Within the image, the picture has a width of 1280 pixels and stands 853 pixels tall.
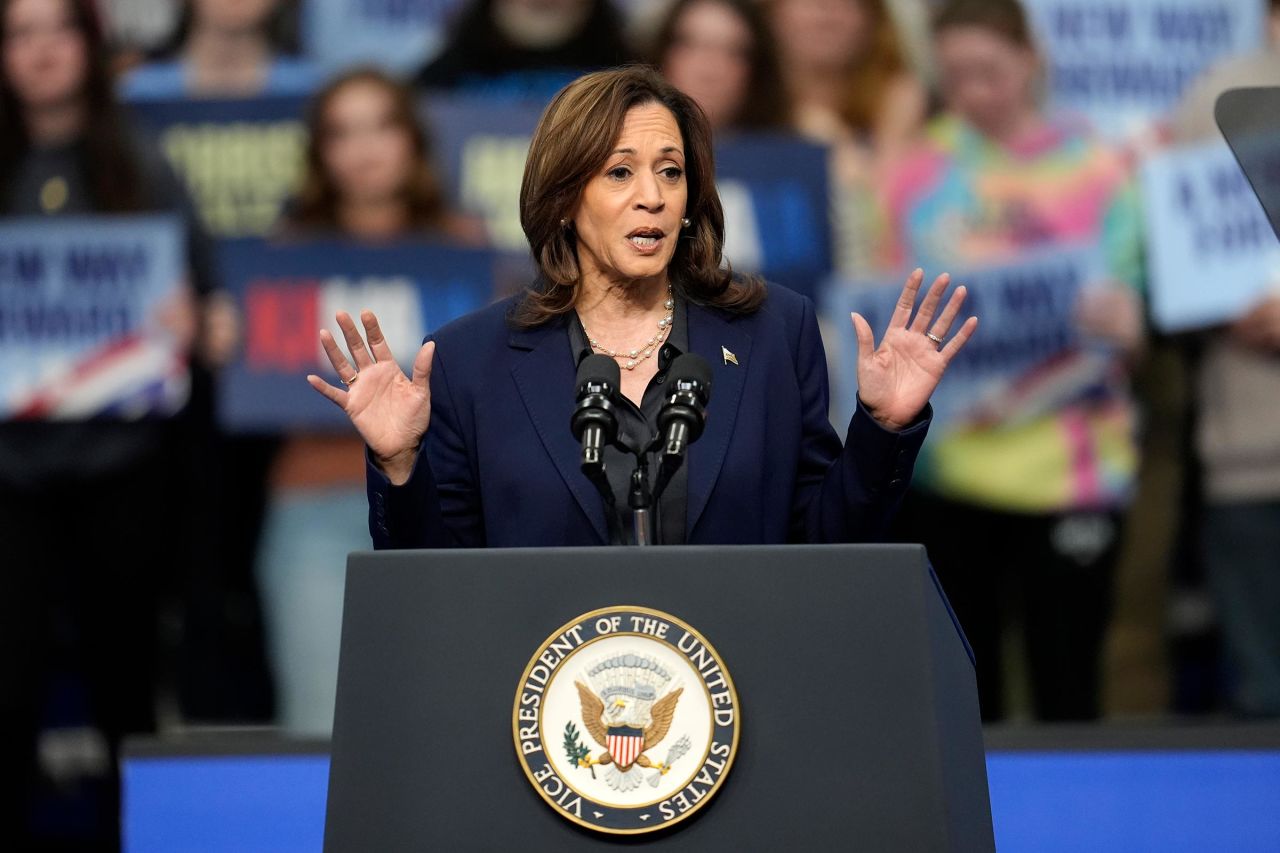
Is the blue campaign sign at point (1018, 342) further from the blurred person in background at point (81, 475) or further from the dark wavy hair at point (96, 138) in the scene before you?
the dark wavy hair at point (96, 138)

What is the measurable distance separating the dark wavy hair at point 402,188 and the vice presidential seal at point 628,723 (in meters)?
2.95

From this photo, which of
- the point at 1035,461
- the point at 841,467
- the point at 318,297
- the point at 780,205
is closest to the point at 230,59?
the point at 318,297

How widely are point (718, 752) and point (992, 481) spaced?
2.80 metres

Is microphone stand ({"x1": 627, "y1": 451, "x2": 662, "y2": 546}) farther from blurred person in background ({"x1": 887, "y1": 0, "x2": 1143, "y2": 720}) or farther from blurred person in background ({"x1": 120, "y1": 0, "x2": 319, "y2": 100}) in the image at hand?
blurred person in background ({"x1": 120, "y1": 0, "x2": 319, "y2": 100})

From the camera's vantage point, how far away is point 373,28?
5176 mm

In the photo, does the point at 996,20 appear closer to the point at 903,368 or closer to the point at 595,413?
the point at 903,368

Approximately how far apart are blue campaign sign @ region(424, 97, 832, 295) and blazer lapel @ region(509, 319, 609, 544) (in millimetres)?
2291

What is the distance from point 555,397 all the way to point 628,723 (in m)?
0.70

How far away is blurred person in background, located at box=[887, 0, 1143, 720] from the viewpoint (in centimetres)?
469

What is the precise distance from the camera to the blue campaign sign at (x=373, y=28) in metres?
5.16

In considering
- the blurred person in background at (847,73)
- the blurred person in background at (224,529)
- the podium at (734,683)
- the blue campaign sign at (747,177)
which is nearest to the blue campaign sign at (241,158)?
the blurred person in background at (224,529)

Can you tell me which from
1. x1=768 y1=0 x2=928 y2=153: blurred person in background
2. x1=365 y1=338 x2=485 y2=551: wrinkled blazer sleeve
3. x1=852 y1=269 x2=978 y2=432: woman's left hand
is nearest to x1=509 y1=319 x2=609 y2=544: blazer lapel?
x1=365 y1=338 x2=485 y2=551: wrinkled blazer sleeve

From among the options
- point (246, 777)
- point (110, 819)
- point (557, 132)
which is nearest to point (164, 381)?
point (110, 819)

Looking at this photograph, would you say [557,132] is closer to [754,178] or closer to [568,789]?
[568,789]
